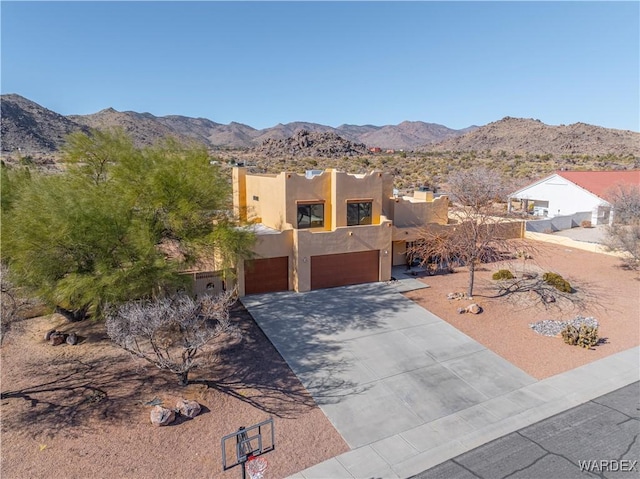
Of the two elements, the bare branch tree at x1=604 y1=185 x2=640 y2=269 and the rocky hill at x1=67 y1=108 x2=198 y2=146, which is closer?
the bare branch tree at x1=604 y1=185 x2=640 y2=269

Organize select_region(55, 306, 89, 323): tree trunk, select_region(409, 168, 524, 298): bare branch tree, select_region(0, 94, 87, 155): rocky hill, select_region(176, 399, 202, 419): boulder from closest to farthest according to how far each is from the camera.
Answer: select_region(176, 399, 202, 419): boulder
select_region(55, 306, 89, 323): tree trunk
select_region(409, 168, 524, 298): bare branch tree
select_region(0, 94, 87, 155): rocky hill

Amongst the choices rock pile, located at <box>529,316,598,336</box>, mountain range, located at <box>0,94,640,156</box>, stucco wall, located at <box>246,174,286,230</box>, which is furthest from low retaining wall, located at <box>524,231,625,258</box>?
mountain range, located at <box>0,94,640,156</box>

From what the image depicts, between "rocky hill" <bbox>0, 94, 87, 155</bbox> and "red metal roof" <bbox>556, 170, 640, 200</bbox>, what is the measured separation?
65.5 meters

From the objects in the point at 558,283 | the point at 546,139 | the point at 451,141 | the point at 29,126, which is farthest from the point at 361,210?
the point at 451,141

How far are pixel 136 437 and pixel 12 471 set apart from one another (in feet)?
7.60

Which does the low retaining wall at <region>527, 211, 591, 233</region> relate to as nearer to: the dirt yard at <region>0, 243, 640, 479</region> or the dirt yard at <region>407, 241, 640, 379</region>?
the dirt yard at <region>407, 241, 640, 379</region>

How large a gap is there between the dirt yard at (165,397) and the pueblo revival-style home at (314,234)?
9.78 ft

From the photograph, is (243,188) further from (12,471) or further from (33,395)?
(12,471)

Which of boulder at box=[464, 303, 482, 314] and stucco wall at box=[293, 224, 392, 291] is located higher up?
stucco wall at box=[293, 224, 392, 291]

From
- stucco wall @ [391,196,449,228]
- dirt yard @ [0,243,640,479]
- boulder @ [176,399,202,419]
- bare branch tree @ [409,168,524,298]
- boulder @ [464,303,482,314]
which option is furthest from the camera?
stucco wall @ [391,196,449,228]

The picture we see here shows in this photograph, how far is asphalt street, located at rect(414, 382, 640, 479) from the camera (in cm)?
844

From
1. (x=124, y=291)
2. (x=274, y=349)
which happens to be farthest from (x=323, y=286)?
(x=124, y=291)

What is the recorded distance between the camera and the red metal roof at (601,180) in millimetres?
36688

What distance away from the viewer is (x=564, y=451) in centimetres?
903
